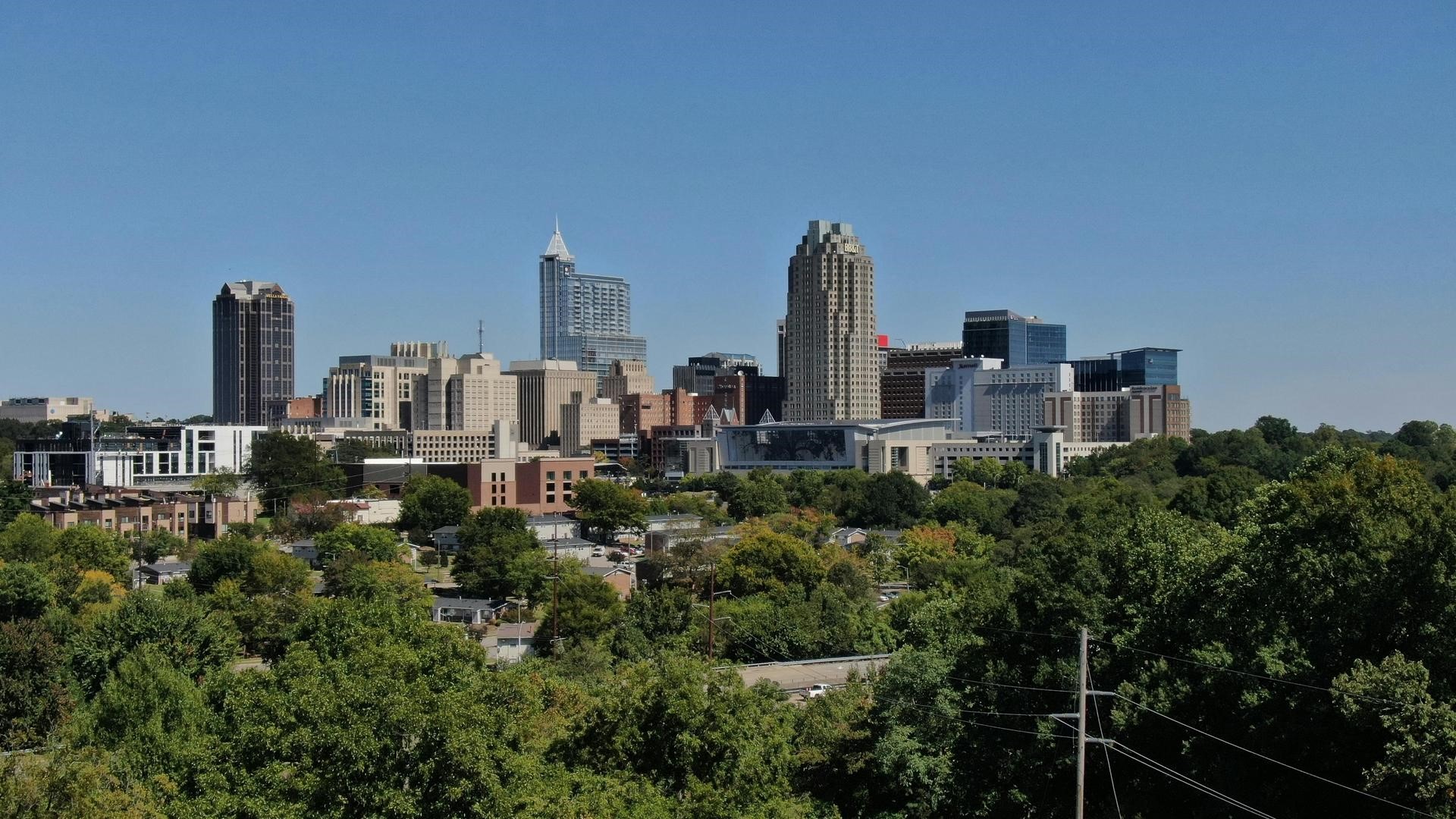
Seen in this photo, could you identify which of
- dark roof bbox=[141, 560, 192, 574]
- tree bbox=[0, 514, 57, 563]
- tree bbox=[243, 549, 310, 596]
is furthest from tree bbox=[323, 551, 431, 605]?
tree bbox=[0, 514, 57, 563]

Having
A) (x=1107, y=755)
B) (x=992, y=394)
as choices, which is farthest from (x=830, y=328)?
(x=1107, y=755)

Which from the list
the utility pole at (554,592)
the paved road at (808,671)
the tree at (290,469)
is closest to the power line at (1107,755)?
the paved road at (808,671)

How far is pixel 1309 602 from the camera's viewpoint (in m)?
25.9

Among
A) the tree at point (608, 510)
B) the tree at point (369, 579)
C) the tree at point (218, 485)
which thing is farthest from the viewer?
the tree at point (218, 485)

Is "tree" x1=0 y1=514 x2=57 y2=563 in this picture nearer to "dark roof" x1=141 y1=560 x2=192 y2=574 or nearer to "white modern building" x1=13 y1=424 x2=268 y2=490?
"dark roof" x1=141 y1=560 x2=192 y2=574

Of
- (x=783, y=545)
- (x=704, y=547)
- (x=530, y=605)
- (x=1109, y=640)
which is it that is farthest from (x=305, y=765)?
(x=704, y=547)

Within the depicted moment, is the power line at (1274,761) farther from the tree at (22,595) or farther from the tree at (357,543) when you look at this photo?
the tree at (357,543)

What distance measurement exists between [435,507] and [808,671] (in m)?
48.3

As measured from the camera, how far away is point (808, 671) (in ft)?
146

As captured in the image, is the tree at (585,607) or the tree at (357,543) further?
the tree at (357,543)

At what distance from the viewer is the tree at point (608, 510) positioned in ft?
294

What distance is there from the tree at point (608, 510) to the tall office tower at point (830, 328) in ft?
260

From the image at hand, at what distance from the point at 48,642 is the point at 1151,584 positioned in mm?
28787

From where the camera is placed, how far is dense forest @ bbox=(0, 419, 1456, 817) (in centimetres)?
2034
